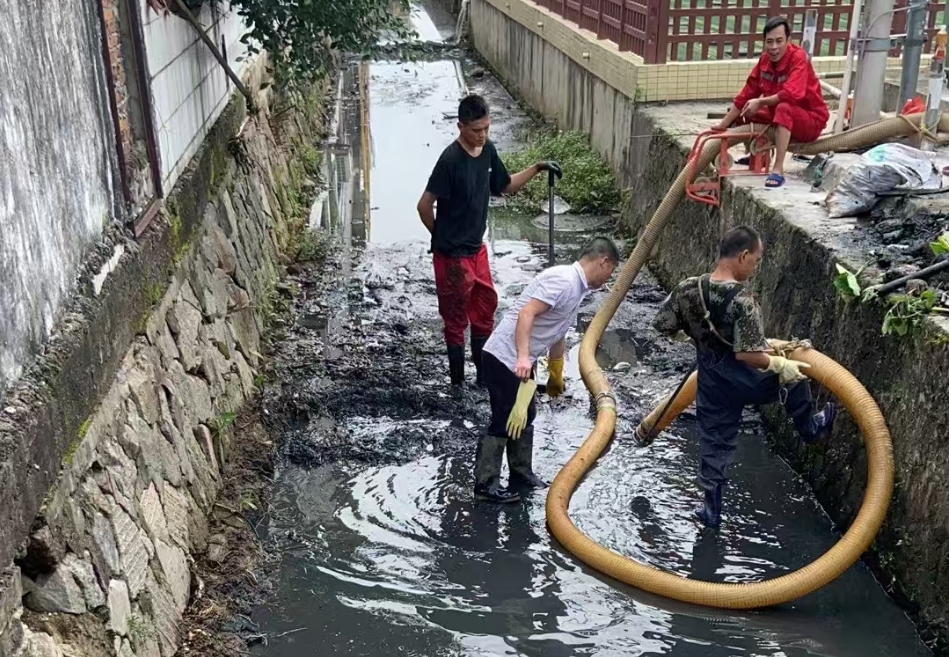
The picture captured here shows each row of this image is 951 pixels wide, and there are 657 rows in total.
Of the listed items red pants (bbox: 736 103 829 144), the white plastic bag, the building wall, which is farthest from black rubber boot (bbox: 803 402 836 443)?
the building wall

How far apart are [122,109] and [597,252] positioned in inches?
111

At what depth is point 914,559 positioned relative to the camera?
4828mm

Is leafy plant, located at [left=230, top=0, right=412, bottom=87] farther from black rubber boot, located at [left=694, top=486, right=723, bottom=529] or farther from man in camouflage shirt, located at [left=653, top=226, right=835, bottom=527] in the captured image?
black rubber boot, located at [left=694, top=486, right=723, bottom=529]

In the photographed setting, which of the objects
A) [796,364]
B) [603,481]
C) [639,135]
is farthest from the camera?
[639,135]

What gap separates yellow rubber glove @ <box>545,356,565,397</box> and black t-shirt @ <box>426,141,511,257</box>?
1202mm

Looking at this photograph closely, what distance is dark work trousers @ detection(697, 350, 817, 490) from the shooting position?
5.38 m

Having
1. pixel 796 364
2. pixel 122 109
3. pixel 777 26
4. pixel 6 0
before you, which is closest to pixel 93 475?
pixel 6 0

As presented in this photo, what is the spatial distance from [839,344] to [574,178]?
7036mm

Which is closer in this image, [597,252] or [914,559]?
[914,559]

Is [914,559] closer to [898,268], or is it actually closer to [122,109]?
[898,268]

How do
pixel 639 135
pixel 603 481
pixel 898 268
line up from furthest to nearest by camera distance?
pixel 639 135 < pixel 603 481 < pixel 898 268

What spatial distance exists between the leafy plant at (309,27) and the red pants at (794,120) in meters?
3.29

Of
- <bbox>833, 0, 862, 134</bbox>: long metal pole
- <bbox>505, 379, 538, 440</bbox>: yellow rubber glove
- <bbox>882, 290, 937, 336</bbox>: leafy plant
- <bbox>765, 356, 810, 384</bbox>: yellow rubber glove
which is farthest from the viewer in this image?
<bbox>833, 0, 862, 134</bbox>: long metal pole

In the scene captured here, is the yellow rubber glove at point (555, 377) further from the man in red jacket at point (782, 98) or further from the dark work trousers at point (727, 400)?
the man in red jacket at point (782, 98)
